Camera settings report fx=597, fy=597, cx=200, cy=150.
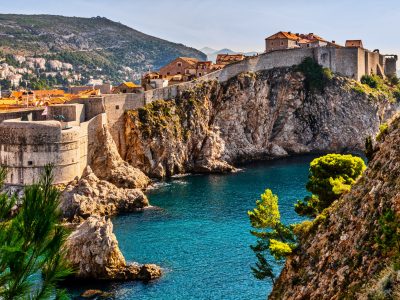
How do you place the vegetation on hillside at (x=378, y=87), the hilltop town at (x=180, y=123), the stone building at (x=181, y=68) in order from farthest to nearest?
1. the vegetation on hillside at (x=378, y=87)
2. the stone building at (x=181, y=68)
3. the hilltop town at (x=180, y=123)

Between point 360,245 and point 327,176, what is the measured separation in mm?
11579

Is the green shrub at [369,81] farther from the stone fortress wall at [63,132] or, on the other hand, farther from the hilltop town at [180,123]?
the stone fortress wall at [63,132]

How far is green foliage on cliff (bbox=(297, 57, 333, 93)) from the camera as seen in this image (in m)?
80.0

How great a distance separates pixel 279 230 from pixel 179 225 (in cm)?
1919

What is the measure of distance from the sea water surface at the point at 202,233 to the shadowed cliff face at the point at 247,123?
14.7 ft

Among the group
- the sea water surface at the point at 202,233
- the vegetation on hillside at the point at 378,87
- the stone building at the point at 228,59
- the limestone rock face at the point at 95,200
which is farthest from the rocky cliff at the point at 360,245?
the vegetation on hillside at the point at 378,87

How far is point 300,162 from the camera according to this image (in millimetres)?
71250

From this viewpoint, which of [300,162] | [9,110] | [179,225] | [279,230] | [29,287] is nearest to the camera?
[29,287]

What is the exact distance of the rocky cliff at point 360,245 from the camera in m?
14.0

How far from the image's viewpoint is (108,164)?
184 feet

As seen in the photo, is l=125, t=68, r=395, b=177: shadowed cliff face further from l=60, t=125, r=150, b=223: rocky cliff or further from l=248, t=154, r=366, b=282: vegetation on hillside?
l=248, t=154, r=366, b=282: vegetation on hillside

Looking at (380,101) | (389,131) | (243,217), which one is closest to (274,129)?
(380,101)

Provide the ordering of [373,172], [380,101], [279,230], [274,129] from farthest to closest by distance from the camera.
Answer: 1. [380,101]
2. [274,129]
3. [279,230]
4. [373,172]

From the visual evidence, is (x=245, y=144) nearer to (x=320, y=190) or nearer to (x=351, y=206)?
(x=320, y=190)
